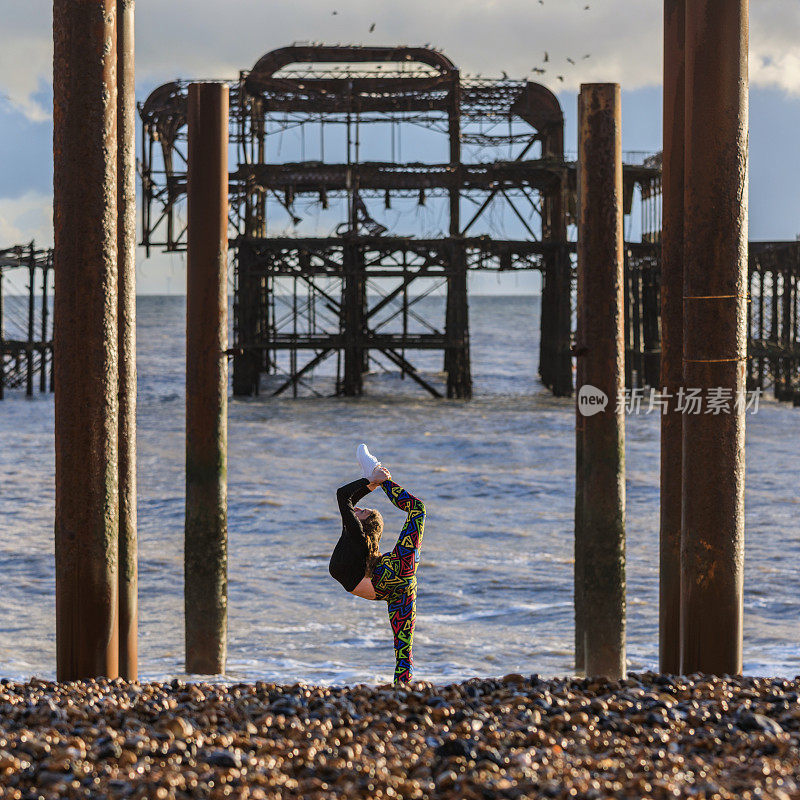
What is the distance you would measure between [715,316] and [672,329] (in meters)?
0.89

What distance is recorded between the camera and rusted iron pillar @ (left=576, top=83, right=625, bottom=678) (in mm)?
6895

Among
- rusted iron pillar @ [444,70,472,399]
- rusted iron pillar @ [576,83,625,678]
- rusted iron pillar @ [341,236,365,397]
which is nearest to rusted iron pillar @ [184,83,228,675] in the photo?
rusted iron pillar @ [576,83,625,678]

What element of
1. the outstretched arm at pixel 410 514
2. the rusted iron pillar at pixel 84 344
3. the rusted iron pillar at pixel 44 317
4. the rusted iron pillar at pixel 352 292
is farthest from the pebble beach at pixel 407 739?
the rusted iron pillar at pixel 44 317

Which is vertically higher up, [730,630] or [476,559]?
[730,630]

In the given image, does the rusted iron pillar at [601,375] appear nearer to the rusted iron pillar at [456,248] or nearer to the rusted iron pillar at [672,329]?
the rusted iron pillar at [672,329]

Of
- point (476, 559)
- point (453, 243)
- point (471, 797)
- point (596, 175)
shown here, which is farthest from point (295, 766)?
point (453, 243)

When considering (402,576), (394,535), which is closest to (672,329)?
(402,576)

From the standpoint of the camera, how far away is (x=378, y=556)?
5668 millimetres

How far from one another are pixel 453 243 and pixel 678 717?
25375 mm

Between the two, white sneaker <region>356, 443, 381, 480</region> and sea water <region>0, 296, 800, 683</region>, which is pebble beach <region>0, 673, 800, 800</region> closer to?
white sneaker <region>356, 443, 381, 480</region>

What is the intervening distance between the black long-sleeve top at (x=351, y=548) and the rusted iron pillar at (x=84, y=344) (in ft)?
3.70

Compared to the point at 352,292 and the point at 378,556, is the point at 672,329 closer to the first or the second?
the point at 378,556

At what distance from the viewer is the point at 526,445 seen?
23547 mm

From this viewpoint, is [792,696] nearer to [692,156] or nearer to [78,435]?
[692,156]
